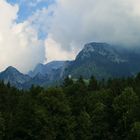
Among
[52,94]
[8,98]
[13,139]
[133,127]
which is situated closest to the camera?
[133,127]

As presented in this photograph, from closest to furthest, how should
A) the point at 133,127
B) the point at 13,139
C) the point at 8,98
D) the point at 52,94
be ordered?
the point at 133,127 < the point at 13,139 < the point at 52,94 < the point at 8,98

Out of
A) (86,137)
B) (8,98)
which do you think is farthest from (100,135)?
(8,98)

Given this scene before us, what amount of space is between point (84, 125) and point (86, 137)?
3586mm

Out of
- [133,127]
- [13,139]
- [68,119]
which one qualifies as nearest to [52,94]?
[68,119]

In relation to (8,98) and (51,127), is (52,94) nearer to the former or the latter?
(51,127)

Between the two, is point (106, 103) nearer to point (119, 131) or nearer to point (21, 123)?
point (119, 131)

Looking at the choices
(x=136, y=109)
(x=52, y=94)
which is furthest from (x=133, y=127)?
(x=52, y=94)

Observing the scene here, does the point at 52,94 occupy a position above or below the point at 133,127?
above

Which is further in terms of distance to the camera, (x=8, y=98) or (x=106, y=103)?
Result: (x=8, y=98)

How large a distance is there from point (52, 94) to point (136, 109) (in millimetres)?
23524

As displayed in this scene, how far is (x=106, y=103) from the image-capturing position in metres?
133

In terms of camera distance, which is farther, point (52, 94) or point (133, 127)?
point (52, 94)

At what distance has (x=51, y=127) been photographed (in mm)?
117500

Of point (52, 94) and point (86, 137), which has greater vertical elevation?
point (52, 94)
